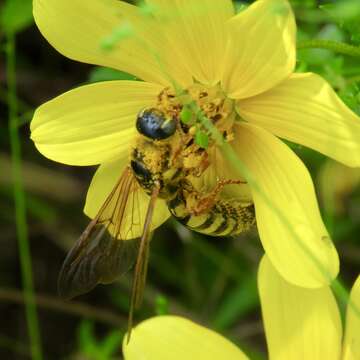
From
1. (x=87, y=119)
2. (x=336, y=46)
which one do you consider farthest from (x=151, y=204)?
(x=336, y=46)

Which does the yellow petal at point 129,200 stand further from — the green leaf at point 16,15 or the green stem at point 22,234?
the green stem at point 22,234

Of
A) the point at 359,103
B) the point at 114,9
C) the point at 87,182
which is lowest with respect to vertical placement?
the point at 87,182

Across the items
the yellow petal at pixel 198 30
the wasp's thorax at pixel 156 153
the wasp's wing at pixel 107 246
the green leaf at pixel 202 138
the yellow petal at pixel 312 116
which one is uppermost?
the yellow petal at pixel 198 30

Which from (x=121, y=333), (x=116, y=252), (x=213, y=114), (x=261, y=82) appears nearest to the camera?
(x=261, y=82)

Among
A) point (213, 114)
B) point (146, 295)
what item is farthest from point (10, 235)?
point (213, 114)

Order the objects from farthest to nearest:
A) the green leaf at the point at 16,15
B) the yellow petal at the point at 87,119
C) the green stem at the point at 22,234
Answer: the green stem at the point at 22,234, the green leaf at the point at 16,15, the yellow petal at the point at 87,119

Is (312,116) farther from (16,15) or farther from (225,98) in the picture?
(16,15)

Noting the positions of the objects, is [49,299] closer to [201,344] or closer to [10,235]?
[10,235]

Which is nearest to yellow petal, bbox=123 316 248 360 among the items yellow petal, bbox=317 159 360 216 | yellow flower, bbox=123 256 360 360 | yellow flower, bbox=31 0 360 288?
yellow flower, bbox=123 256 360 360

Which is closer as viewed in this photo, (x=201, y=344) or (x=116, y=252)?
(x=201, y=344)

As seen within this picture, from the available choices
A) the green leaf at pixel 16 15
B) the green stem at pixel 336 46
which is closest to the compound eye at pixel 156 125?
the green stem at pixel 336 46
